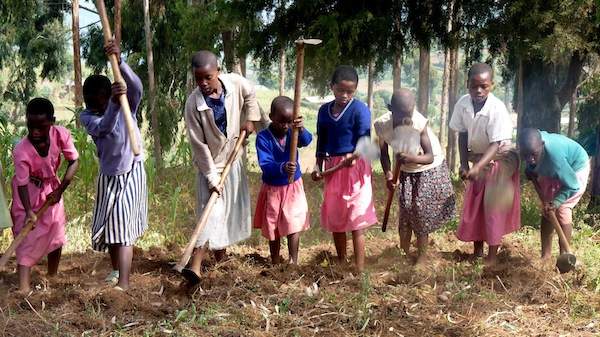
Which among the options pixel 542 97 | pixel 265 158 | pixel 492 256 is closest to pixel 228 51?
pixel 542 97

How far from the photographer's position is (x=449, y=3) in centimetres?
904

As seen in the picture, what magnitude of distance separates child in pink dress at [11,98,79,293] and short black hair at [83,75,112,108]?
278 millimetres

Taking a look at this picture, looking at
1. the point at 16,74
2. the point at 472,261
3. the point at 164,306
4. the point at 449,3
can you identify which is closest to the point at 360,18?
the point at 449,3

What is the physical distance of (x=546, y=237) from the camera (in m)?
5.02

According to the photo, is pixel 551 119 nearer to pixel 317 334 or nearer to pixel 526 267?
pixel 526 267

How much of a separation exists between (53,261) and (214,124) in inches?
58.7

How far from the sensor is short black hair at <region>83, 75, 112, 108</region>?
13.2 feet

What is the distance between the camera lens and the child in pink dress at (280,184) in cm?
455

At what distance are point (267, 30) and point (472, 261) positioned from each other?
5.27 meters

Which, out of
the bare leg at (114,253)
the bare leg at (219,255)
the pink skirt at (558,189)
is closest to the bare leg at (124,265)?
the bare leg at (114,253)

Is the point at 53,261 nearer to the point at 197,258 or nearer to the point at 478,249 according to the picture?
the point at 197,258

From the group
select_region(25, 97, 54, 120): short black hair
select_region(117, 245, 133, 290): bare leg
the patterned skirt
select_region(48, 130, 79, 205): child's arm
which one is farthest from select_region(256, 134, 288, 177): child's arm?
select_region(25, 97, 54, 120): short black hair

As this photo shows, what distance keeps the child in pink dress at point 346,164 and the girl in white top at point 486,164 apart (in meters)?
0.71

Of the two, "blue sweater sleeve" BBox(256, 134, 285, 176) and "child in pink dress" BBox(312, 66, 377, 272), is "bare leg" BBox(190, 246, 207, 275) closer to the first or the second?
"blue sweater sleeve" BBox(256, 134, 285, 176)
